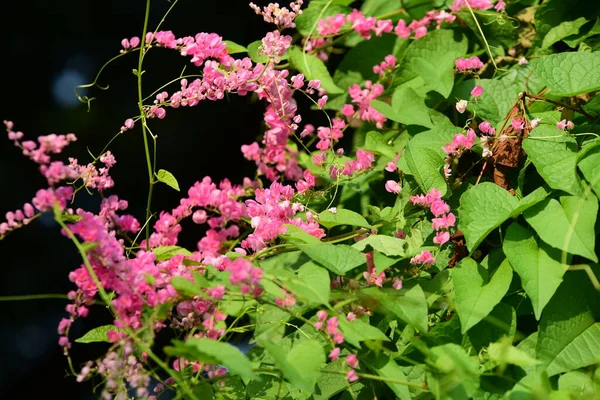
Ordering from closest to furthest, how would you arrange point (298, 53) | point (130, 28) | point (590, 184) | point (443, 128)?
point (590, 184) → point (443, 128) → point (298, 53) → point (130, 28)

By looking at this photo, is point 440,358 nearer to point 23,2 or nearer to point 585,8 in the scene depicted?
point 585,8

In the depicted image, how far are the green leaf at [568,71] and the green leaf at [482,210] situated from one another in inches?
8.1

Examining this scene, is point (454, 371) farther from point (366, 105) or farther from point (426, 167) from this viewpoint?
point (366, 105)

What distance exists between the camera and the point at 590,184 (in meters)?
1.08

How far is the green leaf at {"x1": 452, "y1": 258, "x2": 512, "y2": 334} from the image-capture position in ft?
3.44

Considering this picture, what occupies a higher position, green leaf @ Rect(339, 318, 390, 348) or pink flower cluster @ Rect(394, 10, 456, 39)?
pink flower cluster @ Rect(394, 10, 456, 39)

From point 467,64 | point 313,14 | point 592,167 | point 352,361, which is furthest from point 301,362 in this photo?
point 313,14

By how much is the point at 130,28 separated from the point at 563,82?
4.10 ft

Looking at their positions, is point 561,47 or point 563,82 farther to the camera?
point 561,47

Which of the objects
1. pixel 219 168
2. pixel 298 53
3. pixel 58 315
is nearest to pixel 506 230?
pixel 298 53

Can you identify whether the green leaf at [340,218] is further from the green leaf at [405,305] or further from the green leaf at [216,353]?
the green leaf at [216,353]

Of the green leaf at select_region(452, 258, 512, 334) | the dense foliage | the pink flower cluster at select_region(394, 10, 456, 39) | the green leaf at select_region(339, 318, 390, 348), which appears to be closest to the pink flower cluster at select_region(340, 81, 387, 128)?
the dense foliage

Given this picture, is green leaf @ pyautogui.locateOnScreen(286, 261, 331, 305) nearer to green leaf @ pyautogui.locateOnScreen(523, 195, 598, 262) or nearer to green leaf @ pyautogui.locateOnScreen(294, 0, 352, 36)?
green leaf @ pyautogui.locateOnScreen(523, 195, 598, 262)

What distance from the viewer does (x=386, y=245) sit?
1.14 metres
